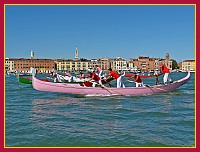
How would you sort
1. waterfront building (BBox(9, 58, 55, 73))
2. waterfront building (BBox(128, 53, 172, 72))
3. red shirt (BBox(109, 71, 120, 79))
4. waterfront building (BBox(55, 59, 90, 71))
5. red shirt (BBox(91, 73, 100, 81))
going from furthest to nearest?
waterfront building (BBox(128, 53, 172, 72)) → waterfront building (BBox(55, 59, 90, 71)) → waterfront building (BBox(9, 58, 55, 73)) → red shirt (BBox(91, 73, 100, 81)) → red shirt (BBox(109, 71, 120, 79))

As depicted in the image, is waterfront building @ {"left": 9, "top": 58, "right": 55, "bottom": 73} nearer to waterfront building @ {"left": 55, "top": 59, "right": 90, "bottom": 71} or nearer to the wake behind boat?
waterfront building @ {"left": 55, "top": 59, "right": 90, "bottom": 71}

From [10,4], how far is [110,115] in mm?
5092

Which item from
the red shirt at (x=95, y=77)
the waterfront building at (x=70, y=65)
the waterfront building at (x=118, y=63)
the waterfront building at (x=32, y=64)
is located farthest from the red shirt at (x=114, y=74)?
the waterfront building at (x=118, y=63)

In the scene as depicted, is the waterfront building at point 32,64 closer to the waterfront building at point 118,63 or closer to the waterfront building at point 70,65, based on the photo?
the waterfront building at point 70,65

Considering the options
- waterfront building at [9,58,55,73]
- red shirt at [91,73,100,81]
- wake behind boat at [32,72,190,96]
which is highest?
waterfront building at [9,58,55,73]

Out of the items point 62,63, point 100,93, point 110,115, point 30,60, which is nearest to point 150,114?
point 110,115

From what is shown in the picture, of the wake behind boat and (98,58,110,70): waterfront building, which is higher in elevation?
(98,58,110,70): waterfront building

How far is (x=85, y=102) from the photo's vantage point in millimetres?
12547

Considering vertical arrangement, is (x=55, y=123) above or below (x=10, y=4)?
below

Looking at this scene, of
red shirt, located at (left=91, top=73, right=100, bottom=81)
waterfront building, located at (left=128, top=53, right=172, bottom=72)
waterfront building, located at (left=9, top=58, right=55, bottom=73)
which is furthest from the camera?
waterfront building, located at (left=128, top=53, right=172, bottom=72)

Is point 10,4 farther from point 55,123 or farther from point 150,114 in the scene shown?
point 150,114

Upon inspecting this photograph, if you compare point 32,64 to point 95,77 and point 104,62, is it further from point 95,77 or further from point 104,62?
point 95,77

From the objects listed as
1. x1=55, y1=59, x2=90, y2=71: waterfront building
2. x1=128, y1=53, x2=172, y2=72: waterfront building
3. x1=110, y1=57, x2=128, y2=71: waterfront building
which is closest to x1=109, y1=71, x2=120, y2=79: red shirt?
x1=55, y1=59, x2=90, y2=71: waterfront building

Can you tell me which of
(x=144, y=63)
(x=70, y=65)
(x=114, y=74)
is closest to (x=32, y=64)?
(x=70, y=65)
